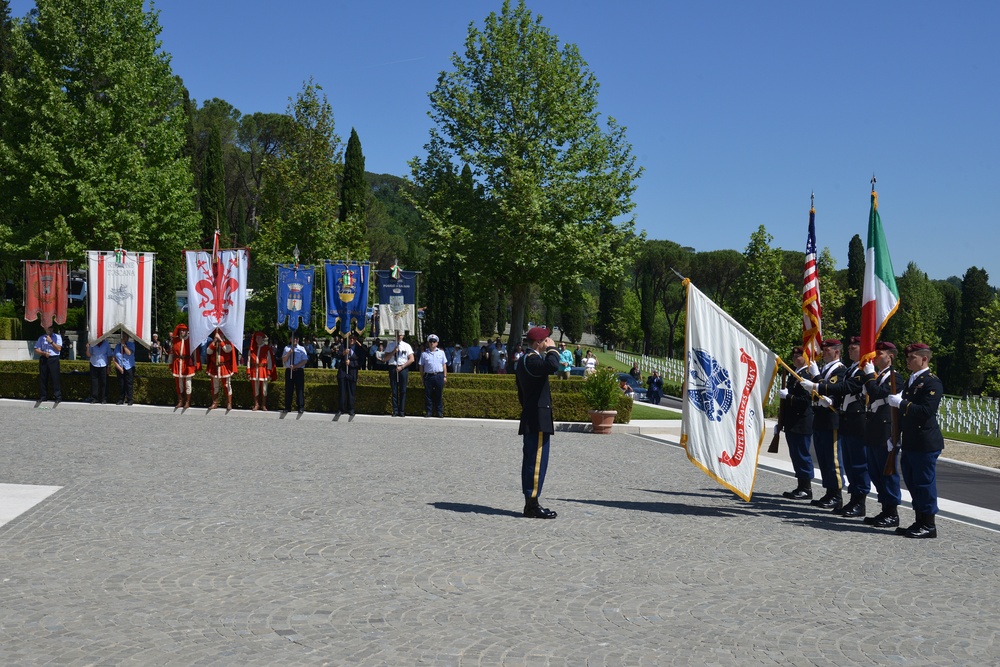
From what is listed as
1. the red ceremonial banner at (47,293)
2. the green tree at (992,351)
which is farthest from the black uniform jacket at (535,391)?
the green tree at (992,351)

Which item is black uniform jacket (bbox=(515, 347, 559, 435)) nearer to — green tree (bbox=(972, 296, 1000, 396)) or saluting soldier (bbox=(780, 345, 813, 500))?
saluting soldier (bbox=(780, 345, 813, 500))

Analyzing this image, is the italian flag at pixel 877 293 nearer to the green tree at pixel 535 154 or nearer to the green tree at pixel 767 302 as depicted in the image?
the green tree at pixel 535 154

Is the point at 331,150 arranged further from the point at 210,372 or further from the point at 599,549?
the point at 599,549

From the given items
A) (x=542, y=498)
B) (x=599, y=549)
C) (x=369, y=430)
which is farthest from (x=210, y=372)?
(x=599, y=549)

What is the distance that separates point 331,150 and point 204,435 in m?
24.1

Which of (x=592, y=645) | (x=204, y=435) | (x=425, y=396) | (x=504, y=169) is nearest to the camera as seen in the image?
(x=592, y=645)

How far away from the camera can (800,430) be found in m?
11.1

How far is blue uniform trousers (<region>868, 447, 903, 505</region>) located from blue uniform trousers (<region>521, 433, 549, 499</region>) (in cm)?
327

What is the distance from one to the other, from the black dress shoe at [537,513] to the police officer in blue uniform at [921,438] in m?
3.26

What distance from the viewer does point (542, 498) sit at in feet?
34.0

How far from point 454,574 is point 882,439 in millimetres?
5000

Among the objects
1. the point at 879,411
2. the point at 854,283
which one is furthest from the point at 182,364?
the point at 854,283

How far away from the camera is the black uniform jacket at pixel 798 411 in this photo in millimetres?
11005

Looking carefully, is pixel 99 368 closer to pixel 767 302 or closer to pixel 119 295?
pixel 119 295
